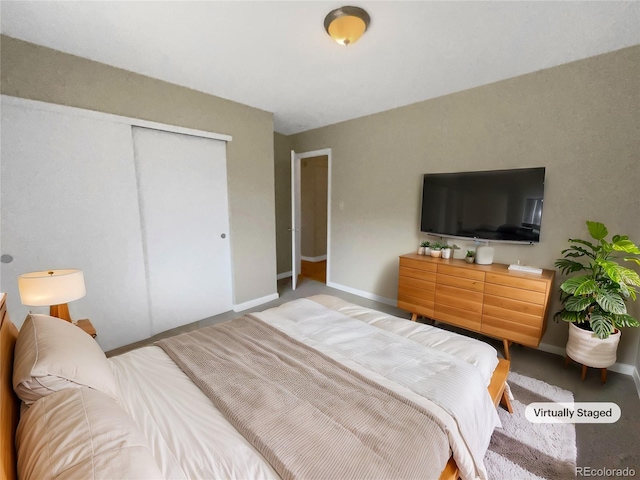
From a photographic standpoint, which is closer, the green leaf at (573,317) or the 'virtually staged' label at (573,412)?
the 'virtually staged' label at (573,412)

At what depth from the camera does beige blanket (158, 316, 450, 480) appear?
2.83 ft

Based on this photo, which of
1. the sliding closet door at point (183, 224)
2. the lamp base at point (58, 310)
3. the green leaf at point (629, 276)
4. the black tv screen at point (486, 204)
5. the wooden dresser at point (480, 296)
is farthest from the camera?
the sliding closet door at point (183, 224)

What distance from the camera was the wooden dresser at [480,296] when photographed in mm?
2176

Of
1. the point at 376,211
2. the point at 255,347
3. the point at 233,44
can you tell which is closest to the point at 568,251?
the point at 376,211

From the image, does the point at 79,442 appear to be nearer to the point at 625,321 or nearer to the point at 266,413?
the point at 266,413

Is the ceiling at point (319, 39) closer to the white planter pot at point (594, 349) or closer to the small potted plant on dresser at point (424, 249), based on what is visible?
the small potted plant on dresser at point (424, 249)

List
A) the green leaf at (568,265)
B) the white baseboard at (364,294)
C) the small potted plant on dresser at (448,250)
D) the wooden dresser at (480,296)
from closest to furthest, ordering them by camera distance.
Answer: the green leaf at (568,265) < the wooden dresser at (480,296) < the small potted plant on dresser at (448,250) < the white baseboard at (364,294)

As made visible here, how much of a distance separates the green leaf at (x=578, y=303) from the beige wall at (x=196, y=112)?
119 inches

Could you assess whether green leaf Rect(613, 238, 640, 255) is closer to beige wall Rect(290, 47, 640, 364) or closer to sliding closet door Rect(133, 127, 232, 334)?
beige wall Rect(290, 47, 640, 364)

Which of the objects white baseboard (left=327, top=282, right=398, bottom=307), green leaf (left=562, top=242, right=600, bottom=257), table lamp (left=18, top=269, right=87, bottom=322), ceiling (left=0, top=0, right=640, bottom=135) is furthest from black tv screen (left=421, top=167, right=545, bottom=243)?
table lamp (left=18, top=269, right=87, bottom=322)

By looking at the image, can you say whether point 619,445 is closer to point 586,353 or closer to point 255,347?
point 586,353

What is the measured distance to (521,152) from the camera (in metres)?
2.51

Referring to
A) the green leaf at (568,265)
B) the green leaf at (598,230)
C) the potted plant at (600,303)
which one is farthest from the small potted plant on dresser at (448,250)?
the green leaf at (598,230)

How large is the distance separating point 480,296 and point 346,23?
2.33m
